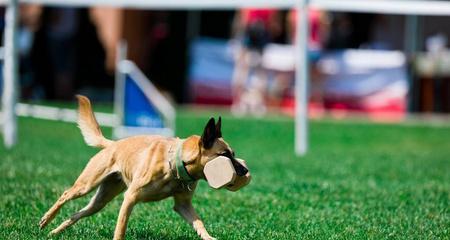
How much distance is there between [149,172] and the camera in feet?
19.4

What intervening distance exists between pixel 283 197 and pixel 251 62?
10.6 meters

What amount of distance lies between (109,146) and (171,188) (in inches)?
28.3

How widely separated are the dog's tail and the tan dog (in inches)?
5.3

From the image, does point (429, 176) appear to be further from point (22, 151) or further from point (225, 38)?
point (225, 38)

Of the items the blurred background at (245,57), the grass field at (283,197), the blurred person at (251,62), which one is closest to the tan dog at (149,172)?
the grass field at (283,197)

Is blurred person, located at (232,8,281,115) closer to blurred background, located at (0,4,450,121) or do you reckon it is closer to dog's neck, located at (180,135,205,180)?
blurred background, located at (0,4,450,121)

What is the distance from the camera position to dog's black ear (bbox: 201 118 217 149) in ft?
18.7

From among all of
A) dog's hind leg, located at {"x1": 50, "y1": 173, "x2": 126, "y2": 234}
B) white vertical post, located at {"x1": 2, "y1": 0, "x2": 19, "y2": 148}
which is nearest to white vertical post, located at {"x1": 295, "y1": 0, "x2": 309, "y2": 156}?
white vertical post, located at {"x1": 2, "y1": 0, "x2": 19, "y2": 148}

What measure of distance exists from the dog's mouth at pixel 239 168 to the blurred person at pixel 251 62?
1296cm

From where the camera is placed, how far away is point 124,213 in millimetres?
5930

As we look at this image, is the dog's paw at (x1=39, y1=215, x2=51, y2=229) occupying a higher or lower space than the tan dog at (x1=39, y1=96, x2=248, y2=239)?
lower

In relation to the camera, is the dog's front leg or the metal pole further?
the metal pole

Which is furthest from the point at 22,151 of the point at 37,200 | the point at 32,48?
the point at 32,48

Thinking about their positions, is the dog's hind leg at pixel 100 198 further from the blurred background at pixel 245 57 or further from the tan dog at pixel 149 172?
the blurred background at pixel 245 57
